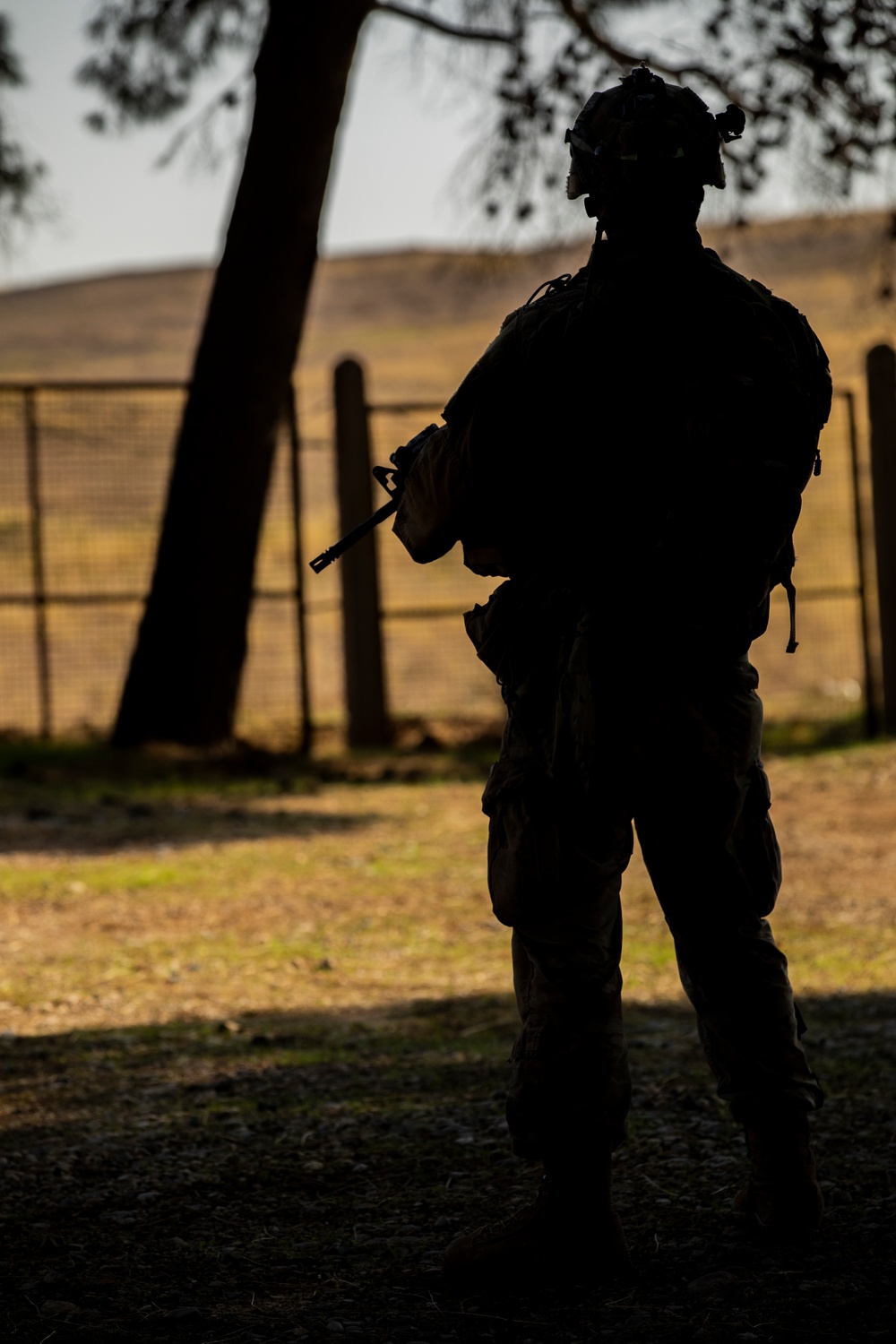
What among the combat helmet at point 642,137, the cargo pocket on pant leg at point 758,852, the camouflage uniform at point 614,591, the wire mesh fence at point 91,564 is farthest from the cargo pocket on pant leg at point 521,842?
the wire mesh fence at point 91,564

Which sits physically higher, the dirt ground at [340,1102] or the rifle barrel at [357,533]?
the rifle barrel at [357,533]

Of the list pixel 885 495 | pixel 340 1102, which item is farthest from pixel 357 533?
pixel 885 495

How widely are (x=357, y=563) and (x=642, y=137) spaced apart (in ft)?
26.6

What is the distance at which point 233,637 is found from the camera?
10.4 metres

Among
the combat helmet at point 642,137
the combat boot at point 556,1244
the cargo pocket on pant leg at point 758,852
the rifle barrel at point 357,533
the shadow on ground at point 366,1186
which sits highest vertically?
the combat helmet at point 642,137

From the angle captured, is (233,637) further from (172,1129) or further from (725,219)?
(172,1129)

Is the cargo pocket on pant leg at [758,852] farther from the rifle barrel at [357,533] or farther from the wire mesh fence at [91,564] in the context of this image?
the wire mesh fence at [91,564]

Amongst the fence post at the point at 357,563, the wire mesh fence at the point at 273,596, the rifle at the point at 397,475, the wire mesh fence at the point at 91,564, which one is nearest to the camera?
the rifle at the point at 397,475

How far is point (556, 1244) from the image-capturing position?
2.54m

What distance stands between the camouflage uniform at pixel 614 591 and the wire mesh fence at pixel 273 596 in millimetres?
7976

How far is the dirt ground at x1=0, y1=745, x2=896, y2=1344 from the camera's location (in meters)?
2.53

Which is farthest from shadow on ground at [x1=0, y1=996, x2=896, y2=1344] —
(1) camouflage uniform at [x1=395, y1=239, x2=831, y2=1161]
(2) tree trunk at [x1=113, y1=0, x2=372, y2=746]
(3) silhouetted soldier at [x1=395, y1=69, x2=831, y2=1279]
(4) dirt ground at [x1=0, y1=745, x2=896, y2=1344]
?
(2) tree trunk at [x1=113, y1=0, x2=372, y2=746]

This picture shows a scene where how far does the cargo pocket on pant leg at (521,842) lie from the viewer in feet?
8.23

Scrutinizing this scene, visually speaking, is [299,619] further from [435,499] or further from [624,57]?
[435,499]
